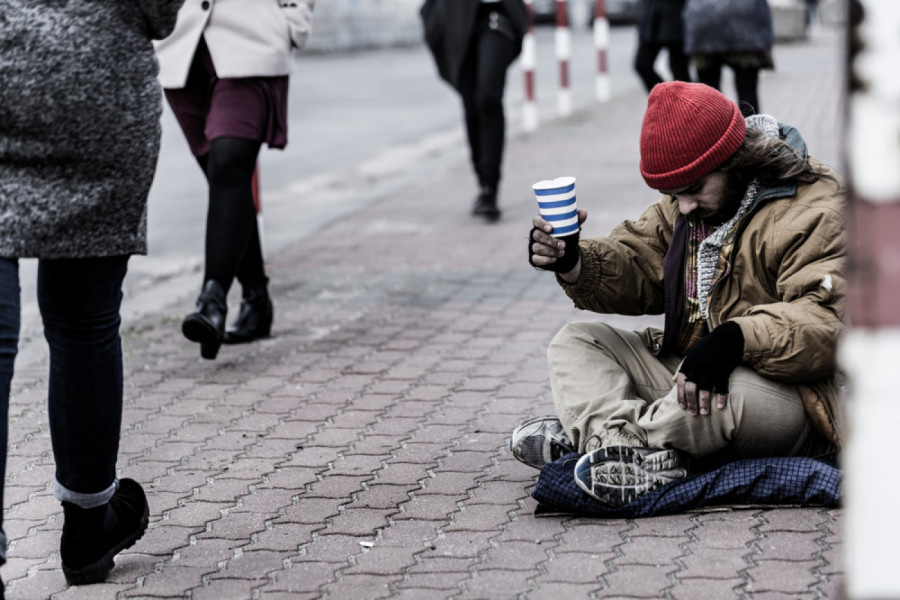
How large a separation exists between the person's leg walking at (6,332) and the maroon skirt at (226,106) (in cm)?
223

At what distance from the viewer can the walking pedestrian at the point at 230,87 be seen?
15.7 ft

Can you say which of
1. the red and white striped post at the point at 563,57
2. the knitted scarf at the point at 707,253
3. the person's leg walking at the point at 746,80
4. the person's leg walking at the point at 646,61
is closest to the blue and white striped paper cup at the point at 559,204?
the knitted scarf at the point at 707,253

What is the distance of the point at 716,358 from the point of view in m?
3.09

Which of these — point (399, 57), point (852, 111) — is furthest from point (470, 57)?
point (399, 57)

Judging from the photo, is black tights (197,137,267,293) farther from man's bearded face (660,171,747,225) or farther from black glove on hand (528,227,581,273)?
man's bearded face (660,171,747,225)

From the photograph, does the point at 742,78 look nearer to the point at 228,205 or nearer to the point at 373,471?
the point at 228,205

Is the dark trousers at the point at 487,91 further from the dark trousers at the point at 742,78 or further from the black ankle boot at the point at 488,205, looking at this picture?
the dark trousers at the point at 742,78

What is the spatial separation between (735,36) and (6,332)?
5.75 metres

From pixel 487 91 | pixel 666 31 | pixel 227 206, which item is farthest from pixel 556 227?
pixel 666 31

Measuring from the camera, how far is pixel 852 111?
5.07 feet

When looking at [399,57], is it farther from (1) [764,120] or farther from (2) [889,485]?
(2) [889,485]

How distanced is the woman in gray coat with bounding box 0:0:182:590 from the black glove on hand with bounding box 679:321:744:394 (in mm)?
1219

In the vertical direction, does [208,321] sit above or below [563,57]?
above

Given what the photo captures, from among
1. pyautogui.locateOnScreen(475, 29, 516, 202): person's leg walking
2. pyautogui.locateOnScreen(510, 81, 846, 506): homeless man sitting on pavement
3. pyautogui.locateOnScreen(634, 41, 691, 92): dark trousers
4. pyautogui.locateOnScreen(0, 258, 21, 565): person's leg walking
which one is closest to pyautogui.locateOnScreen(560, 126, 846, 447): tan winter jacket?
pyautogui.locateOnScreen(510, 81, 846, 506): homeless man sitting on pavement
